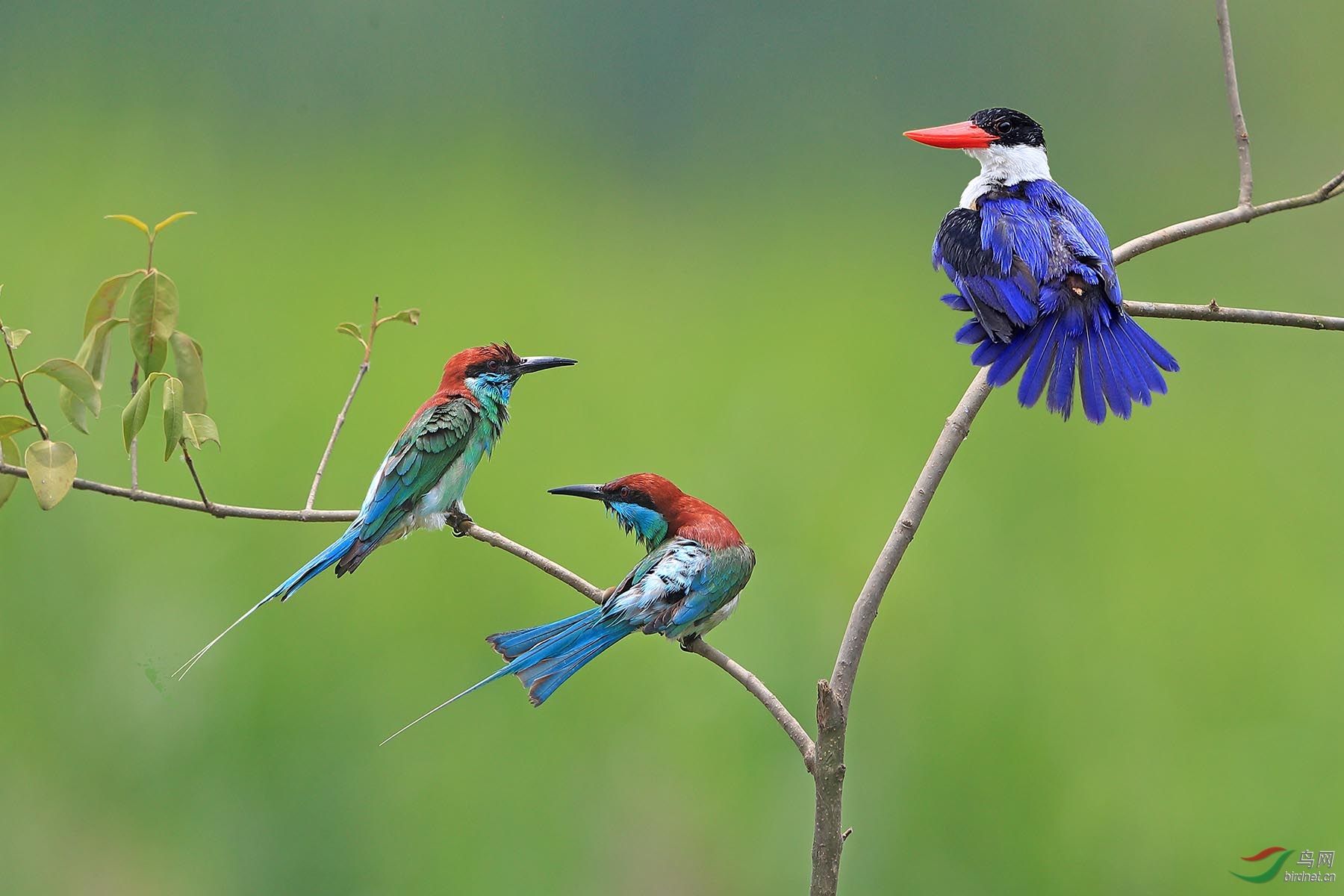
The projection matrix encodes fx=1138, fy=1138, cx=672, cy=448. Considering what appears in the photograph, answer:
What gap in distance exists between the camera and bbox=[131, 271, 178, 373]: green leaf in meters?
1.33

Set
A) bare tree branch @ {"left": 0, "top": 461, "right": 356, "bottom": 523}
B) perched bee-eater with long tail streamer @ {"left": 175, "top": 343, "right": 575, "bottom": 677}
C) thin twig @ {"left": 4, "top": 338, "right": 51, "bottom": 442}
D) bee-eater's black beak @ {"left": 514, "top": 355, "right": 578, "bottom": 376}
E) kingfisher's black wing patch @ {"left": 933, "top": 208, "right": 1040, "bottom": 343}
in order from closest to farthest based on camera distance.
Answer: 1. thin twig @ {"left": 4, "top": 338, "right": 51, "bottom": 442}
2. bare tree branch @ {"left": 0, "top": 461, "right": 356, "bottom": 523}
3. kingfisher's black wing patch @ {"left": 933, "top": 208, "right": 1040, "bottom": 343}
4. perched bee-eater with long tail streamer @ {"left": 175, "top": 343, "right": 575, "bottom": 677}
5. bee-eater's black beak @ {"left": 514, "top": 355, "right": 578, "bottom": 376}

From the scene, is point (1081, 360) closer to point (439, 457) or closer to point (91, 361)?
point (439, 457)

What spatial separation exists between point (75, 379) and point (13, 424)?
4.4 inches

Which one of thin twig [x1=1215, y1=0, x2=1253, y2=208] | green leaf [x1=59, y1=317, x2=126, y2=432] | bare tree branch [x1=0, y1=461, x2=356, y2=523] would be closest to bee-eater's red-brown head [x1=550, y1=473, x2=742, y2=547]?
bare tree branch [x1=0, y1=461, x2=356, y2=523]

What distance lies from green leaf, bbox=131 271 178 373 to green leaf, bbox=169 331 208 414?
7 cm

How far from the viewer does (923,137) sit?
5.54ft

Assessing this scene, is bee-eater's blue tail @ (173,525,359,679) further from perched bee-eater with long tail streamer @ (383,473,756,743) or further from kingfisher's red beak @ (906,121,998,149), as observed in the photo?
kingfisher's red beak @ (906,121,998,149)

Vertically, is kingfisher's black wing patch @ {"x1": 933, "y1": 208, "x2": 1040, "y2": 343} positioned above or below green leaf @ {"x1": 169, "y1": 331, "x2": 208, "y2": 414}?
above

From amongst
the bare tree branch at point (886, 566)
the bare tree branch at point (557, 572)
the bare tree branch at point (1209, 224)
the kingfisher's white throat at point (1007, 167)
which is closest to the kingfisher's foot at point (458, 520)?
the bare tree branch at point (557, 572)

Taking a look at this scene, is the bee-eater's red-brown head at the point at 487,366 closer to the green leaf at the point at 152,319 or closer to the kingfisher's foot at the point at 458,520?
the kingfisher's foot at the point at 458,520

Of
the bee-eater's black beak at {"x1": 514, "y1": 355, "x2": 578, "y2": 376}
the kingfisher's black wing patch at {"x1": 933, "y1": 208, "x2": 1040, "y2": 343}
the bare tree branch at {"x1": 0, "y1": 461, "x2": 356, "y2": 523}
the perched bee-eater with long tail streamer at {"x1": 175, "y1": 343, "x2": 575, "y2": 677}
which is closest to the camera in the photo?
the bare tree branch at {"x1": 0, "y1": 461, "x2": 356, "y2": 523}

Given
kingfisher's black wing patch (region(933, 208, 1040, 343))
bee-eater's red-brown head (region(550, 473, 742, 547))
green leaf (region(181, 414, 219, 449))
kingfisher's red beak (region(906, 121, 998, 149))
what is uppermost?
kingfisher's red beak (region(906, 121, 998, 149))

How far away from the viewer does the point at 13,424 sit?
132 centimetres

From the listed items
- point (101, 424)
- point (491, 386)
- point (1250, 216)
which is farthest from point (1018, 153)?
point (101, 424)
